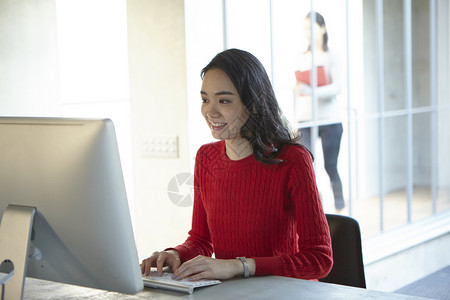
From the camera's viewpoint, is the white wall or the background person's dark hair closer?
the white wall

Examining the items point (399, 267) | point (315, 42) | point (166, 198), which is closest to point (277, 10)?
point (315, 42)

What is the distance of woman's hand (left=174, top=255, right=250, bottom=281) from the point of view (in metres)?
1.45

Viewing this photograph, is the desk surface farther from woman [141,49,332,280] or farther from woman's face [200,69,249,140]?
woman's face [200,69,249,140]

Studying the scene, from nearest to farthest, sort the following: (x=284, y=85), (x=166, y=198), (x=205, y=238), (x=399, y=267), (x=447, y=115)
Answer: (x=205, y=238) → (x=166, y=198) → (x=284, y=85) → (x=399, y=267) → (x=447, y=115)

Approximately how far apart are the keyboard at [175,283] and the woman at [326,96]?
2.06 meters

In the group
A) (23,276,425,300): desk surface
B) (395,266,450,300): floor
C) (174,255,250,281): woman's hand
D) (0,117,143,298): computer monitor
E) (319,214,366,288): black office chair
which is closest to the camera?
(0,117,143,298): computer monitor

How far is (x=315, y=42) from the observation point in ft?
11.4

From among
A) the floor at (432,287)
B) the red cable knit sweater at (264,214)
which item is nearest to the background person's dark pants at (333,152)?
the floor at (432,287)

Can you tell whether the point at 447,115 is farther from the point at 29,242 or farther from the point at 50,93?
the point at 29,242

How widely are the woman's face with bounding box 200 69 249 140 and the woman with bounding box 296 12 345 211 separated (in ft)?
5.57

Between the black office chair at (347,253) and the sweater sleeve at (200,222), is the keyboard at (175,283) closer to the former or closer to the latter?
the sweater sleeve at (200,222)

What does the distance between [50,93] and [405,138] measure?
2.51m

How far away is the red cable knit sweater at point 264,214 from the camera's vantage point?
162 cm

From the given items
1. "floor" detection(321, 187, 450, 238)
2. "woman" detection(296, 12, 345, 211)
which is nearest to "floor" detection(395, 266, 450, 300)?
"floor" detection(321, 187, 450, 238)
